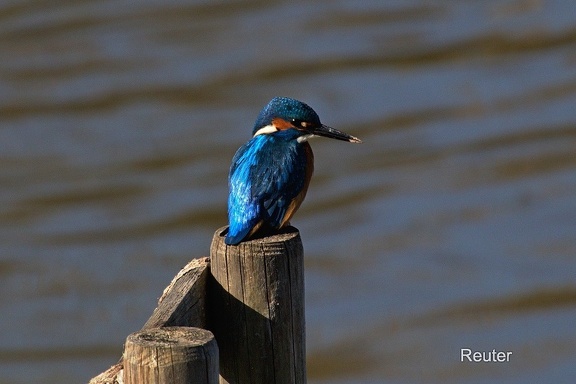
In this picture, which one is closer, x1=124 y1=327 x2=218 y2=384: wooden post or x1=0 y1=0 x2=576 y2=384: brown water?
x1=124 y1=327 x2=218 y2=384: wooden post

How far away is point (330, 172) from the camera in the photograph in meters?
9.68

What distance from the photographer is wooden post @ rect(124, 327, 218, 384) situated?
2.51 meters

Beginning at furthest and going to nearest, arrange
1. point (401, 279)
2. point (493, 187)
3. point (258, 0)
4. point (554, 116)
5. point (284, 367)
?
point (258, 0) < point (554, 116) < point (493, 187) < point (401, 279) < point (284, 367)

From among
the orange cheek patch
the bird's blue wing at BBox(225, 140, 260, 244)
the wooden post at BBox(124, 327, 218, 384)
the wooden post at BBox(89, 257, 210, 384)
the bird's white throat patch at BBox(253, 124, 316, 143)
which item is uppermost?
the orange cheek patch

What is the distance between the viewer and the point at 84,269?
28.7 ft

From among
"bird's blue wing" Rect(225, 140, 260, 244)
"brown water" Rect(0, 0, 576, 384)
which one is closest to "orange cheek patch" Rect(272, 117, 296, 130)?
"bird's blue wing" Rect(225, 140, 260, 244)

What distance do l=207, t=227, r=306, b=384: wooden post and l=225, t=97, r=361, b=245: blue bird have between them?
0.08 m

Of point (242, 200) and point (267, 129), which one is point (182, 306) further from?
point (267, 129)

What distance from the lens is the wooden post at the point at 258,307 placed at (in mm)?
2953

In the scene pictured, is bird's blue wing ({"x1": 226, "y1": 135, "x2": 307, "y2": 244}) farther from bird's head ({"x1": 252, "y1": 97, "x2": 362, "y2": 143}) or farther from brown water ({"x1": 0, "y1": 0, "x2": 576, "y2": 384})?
brown water ({"x1": 0, "y1": 0, "x2": 576, "y2": 384})

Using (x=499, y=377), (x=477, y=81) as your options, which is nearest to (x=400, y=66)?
(x=477, y=81)

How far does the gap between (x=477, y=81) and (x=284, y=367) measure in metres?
8.10

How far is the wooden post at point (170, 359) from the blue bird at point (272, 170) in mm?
504

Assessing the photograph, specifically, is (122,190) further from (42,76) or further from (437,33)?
(437,33)
